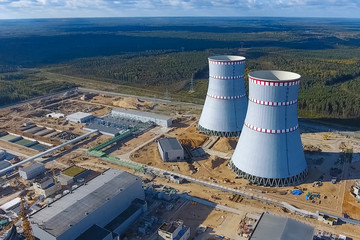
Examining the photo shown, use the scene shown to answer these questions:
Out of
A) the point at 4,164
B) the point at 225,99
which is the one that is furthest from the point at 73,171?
the point at 225,99

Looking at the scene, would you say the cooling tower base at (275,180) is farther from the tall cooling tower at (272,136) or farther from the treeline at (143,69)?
the treeline at (143,69)

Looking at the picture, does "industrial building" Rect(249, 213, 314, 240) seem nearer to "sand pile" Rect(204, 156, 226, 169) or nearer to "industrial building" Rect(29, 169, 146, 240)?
"industrial building" Rect(29, 169, 146, 240)

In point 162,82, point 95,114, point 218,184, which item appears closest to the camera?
point 218,184

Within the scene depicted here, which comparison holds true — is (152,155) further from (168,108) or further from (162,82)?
(162,82)

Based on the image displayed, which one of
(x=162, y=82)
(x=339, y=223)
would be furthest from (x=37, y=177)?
(x=162, y=82)

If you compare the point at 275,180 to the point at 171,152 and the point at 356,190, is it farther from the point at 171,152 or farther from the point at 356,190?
the point at 171,152
